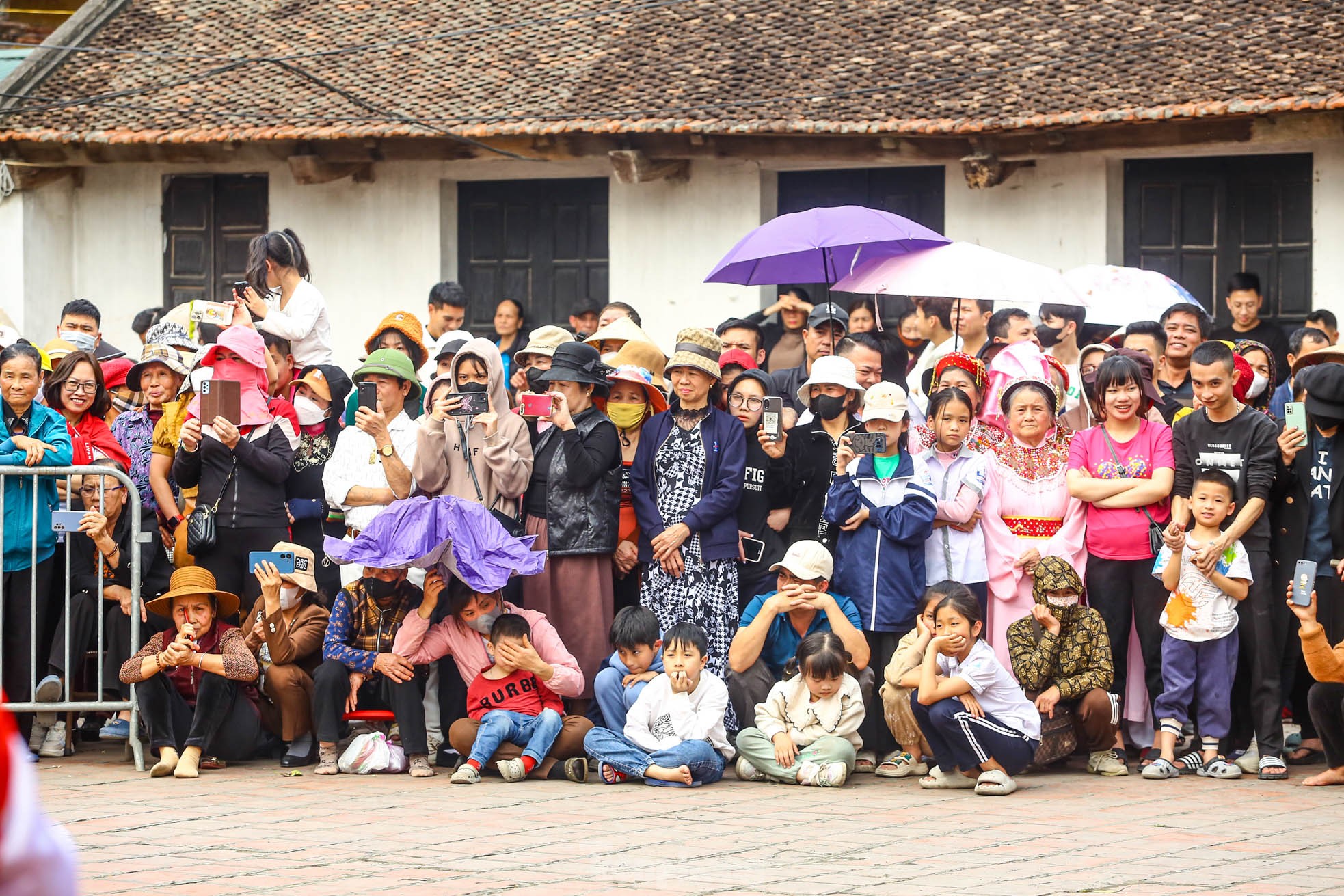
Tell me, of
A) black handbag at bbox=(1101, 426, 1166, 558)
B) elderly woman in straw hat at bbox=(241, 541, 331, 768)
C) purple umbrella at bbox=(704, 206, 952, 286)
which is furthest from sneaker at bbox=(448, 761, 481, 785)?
purple umbrella at bbox=(704, 206, 952, 286)

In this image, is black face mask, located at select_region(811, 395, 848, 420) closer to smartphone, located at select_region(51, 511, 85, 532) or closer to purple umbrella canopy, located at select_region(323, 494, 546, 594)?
purple umbrella canopy, located at select_region(323, 494, 546, 594)

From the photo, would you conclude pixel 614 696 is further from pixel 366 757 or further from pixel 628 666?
pixel 366 757

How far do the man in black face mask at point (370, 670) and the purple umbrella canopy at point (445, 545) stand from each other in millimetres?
132

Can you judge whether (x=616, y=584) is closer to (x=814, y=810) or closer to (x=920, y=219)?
(x=814, y=810)

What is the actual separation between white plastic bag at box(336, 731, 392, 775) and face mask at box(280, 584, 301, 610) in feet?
2.36

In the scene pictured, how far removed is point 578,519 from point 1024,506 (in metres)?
2.01

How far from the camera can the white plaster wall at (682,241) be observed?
15555 millimetres

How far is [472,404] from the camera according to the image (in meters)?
7.93

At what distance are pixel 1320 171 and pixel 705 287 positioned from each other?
5.20m

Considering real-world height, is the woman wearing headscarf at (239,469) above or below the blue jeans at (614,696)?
above

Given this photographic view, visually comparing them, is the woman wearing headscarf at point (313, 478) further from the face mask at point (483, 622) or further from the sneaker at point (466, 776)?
the sneaker at point (466, 776)

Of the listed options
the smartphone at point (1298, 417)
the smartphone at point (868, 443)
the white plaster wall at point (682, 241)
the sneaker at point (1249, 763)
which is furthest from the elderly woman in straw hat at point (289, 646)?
the white plaster wall at point (682, 241)

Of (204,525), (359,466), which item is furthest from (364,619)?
(204,525)

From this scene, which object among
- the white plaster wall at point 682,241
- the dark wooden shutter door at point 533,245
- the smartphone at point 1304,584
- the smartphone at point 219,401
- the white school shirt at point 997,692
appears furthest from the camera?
the dark wooden shutter door at point 533,245
